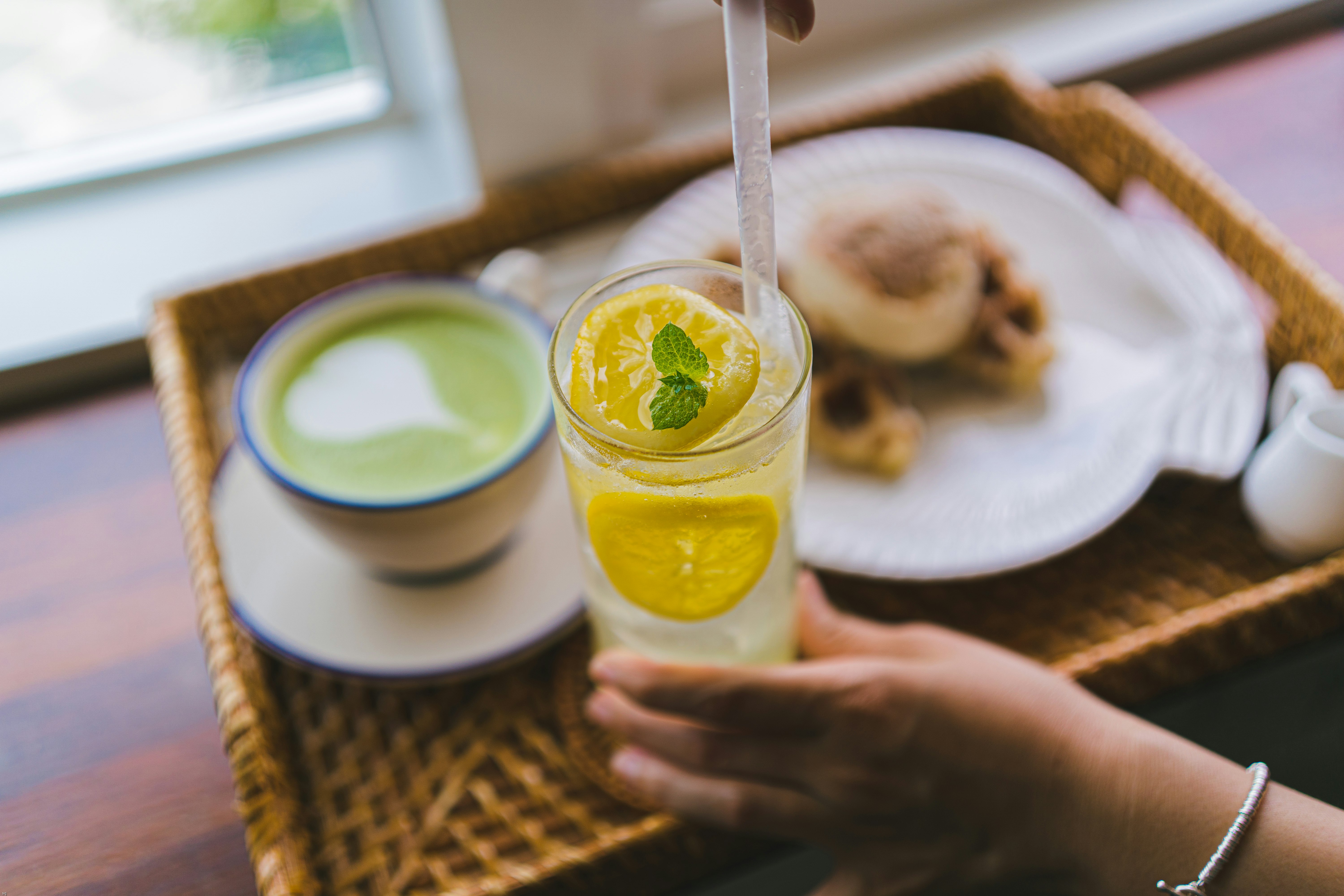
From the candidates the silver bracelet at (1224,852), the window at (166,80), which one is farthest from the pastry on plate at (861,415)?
the window at (166,80)

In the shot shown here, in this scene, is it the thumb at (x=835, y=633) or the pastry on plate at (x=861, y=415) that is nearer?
the thumb at (x=835, y=633)

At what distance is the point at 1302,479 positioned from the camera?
0.72 metres

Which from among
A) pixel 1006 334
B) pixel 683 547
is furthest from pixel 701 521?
pixel 1006 334

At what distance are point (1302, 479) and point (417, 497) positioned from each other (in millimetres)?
616

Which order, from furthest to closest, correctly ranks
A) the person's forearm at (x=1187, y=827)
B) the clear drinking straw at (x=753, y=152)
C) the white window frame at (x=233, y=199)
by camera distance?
the white window frame at (x=233, y=199), the person's forearm at (x=1187, y=827), the clear drinking straw at (x=753, y=152)

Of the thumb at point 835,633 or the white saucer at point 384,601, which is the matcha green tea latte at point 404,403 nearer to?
the white saucer at point 384,601

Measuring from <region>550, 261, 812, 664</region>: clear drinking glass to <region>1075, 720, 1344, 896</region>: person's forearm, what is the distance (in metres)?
0.23

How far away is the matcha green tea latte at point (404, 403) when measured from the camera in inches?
28.4

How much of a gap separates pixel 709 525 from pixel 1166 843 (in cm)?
33

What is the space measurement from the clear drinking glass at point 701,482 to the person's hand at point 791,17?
13 cm

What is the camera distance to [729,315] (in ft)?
1.78

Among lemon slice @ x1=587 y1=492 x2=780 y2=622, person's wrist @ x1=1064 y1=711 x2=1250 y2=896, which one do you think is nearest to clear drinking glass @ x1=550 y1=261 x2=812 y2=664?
lemon slice @ x1=587 y1=492 x2=780 y2=622

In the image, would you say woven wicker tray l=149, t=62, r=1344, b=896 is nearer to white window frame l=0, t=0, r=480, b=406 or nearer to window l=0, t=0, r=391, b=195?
white window frame l=0, t=0, r=480, b=406

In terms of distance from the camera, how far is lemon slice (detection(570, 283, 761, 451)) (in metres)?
0.52
